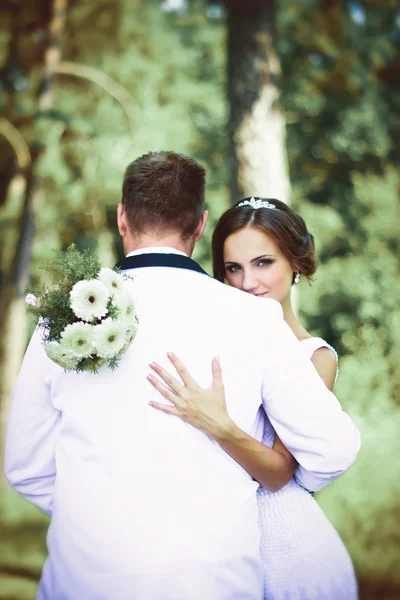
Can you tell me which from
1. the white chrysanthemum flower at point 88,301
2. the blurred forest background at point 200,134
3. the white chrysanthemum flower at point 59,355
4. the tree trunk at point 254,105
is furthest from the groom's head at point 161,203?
the blurred forest background at point 200,134

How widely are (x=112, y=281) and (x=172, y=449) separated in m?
0.55

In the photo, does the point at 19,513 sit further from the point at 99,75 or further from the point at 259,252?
the point at 259,252

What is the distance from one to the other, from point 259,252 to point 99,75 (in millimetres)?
9147

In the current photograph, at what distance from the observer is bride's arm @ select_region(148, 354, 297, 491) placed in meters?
2.27

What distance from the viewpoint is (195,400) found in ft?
7.48

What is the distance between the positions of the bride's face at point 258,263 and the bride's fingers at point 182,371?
1127 millimetres

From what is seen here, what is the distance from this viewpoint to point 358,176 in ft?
48.1

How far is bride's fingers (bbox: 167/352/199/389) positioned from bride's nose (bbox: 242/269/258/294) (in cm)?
110

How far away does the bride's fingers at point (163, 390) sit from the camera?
7.41 feet

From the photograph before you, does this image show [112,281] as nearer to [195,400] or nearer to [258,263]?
[195,400]

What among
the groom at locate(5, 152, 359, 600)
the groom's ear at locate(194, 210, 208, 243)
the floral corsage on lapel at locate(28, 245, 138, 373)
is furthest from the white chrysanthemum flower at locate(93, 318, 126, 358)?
the groom's ear at locate(194, 210, 208, 243)

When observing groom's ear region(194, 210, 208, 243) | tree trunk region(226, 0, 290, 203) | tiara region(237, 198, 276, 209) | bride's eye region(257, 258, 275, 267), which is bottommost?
bride's eye region(257, 258, 275, 267)

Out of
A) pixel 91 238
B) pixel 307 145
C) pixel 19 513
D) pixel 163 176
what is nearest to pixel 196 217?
pixel 163 176

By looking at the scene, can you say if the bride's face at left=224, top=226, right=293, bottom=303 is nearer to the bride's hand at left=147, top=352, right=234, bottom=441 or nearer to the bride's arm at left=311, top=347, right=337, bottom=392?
the bride's arm at left=311, top=347, right=337, bottom=392
